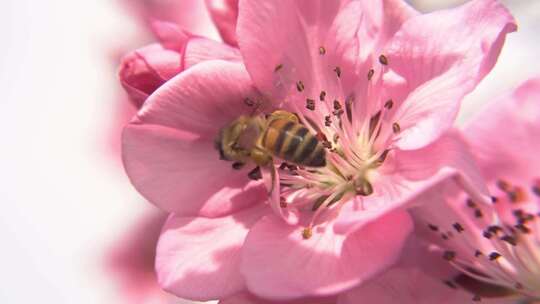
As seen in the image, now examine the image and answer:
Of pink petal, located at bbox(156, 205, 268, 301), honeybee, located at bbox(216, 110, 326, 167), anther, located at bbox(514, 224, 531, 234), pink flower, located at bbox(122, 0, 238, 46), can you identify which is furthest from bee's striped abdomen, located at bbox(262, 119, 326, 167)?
pink flower, located at bbox(122, 0, 238, 46)

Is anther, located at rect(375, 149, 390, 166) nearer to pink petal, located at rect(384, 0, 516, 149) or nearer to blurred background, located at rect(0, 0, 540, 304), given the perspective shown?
pink petal, located at rect(384, 0, 516, 149)

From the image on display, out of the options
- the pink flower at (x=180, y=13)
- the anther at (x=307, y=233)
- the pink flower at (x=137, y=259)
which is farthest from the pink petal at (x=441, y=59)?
the pink flower at (x=137, y=259)

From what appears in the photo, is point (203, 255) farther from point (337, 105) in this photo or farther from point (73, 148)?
point (73, 148)

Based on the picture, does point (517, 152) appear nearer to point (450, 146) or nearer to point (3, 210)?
point (450, 146)

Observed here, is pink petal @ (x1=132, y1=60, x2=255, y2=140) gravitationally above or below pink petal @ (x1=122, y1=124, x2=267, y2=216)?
above

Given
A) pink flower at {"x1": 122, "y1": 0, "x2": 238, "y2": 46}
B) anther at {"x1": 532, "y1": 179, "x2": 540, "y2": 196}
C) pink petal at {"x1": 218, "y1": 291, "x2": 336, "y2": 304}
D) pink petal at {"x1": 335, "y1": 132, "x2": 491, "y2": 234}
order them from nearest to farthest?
1. pink petal at {"x1": 335, "y1": 132, "x2": 491, "y2": 234}
2. pink petal at {"x1": 218, "y1": 291, "x2": 336, "y2": 304}
3. anther at {"x1": 532, "y1": 179, "x2": 540, "y2": 196}
4. pink flower at {"x1": 122, "y1": 0, "x2": 238, "y2": 46}

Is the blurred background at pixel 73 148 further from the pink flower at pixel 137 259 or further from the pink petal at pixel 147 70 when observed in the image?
the pink petal at pixel 147 70

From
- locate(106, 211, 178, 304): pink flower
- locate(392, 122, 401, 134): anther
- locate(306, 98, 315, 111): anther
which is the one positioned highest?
locate(306, 98, 315, 111): anther
